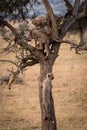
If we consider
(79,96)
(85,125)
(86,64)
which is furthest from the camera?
(86,64)

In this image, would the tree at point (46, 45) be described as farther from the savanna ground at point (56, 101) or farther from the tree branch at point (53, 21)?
the savanna ground at point (56, 101)

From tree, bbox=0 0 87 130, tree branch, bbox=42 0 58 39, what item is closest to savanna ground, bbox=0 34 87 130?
tree, bbox=0 0 87 130

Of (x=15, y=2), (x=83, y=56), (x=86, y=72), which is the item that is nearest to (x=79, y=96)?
(x=86, y=72)

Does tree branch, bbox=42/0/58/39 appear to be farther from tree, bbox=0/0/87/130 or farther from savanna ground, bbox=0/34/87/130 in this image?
savanna ground, bbox=0/34/87/130

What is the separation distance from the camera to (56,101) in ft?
71.7

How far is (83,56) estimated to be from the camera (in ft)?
119

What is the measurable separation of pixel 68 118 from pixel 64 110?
150 centimetres

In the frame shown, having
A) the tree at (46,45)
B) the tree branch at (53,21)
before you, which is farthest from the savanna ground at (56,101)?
the tree branch at (53,21)

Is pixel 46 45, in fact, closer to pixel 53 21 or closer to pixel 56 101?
pixel 53 21

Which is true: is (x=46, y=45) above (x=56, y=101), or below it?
above

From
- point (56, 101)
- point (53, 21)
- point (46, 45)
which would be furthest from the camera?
point (56, 101)

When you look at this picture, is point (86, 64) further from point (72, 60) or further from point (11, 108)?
point (11, 108)

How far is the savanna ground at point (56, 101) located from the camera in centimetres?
1781

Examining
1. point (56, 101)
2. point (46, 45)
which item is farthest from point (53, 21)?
point (56, 101)
